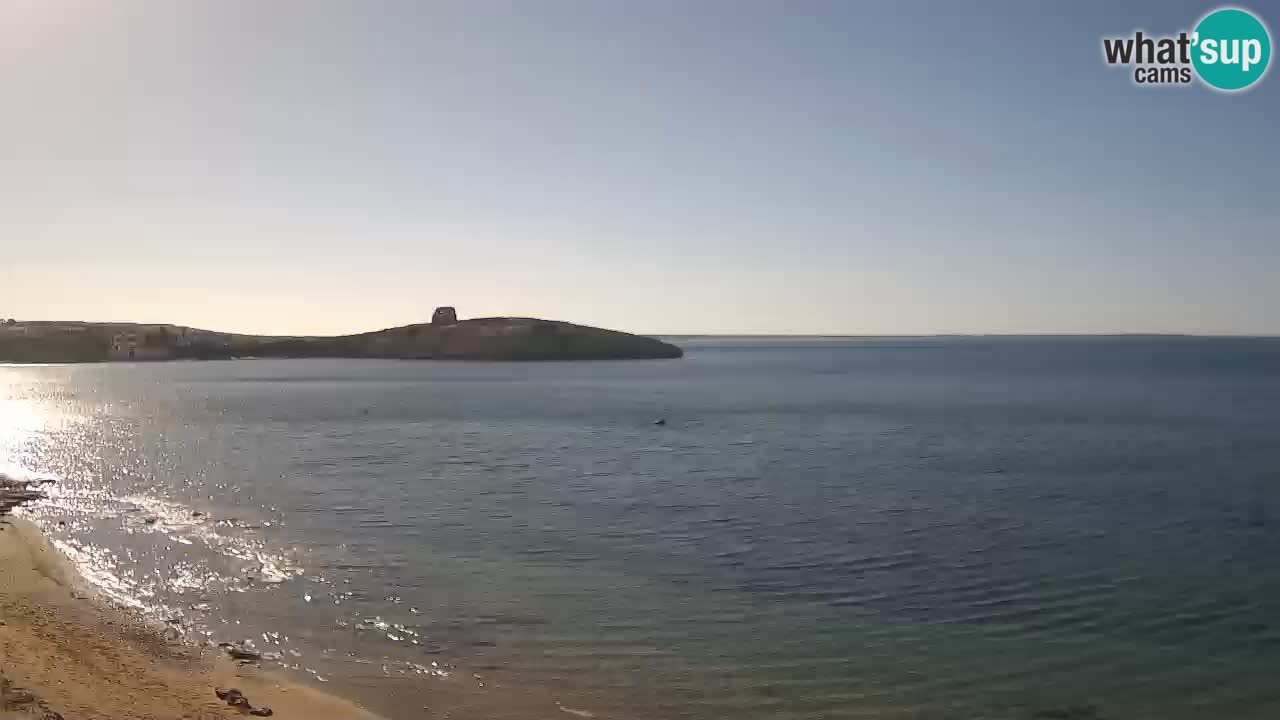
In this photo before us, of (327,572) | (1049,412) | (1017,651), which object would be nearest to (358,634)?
(327,572)

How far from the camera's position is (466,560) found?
24.7 metres

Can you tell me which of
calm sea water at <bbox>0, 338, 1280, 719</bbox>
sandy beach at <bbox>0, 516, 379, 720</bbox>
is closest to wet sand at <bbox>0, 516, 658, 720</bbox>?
sandy beach at <bbox>0, 516, 379, 720</bbox>

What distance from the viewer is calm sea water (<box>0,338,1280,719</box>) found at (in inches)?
639

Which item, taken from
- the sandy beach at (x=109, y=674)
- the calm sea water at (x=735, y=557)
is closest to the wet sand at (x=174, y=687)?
the sandy beach at (x=109, y=674)

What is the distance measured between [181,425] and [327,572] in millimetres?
55399

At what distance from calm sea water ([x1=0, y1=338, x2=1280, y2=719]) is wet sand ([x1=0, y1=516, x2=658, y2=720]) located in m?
0.84

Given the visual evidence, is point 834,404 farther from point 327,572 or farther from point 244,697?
point 244,697

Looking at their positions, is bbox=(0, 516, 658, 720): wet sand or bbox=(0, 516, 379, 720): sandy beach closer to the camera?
bbox=(0, 516, 379, 720): sandy beach

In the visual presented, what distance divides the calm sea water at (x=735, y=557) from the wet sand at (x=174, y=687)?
841 mm

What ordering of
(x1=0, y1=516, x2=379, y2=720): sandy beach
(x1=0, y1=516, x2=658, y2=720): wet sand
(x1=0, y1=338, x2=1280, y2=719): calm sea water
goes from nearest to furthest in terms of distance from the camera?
(x1=0, y1=516, x2=379, y2=720): sandy beach → (x1=0, y1=516, x2=658, y2=720): wet sand → (x1=0, y1=338, x2=1280, y2=719): calm sea water

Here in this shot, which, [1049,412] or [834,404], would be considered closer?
[1049,412]

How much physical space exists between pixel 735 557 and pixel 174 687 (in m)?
14.6

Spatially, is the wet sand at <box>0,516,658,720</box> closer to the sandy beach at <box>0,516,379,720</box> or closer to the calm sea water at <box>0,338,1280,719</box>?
the sandy beach at <box>0,516,379,720</box>

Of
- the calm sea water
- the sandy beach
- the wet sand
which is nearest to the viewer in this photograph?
the sandy beach
